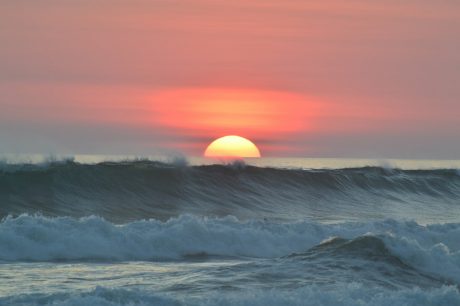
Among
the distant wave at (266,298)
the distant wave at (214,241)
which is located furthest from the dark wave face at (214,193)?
the distant wave at (266,298)

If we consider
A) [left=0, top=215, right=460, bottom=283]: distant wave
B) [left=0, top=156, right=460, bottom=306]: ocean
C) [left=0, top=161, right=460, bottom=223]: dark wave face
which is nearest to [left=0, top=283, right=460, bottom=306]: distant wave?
[left=0, top=156, right=460, bottom=306]: ocean

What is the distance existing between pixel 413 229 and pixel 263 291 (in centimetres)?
1112

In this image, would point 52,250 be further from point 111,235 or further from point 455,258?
point 455,258

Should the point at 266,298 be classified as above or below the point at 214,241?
below

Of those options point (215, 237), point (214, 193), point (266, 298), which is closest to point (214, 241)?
point (215, 237)

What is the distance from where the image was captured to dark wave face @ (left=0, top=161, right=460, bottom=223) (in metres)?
27.8

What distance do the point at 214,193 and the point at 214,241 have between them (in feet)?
36.4

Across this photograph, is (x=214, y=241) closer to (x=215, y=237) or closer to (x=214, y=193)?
(x=215, y=237)

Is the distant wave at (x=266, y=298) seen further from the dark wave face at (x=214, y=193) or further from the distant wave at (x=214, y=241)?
the dark wave face at (x=214, y=193)

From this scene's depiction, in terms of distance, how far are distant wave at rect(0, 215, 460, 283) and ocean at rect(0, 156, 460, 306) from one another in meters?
0.04

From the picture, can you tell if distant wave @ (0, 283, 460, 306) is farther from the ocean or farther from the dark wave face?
the dark wave face

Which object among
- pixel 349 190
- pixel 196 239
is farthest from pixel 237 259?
pixel 349 190

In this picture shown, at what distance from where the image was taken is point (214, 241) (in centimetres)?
2119

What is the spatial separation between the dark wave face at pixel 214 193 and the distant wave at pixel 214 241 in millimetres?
5214
